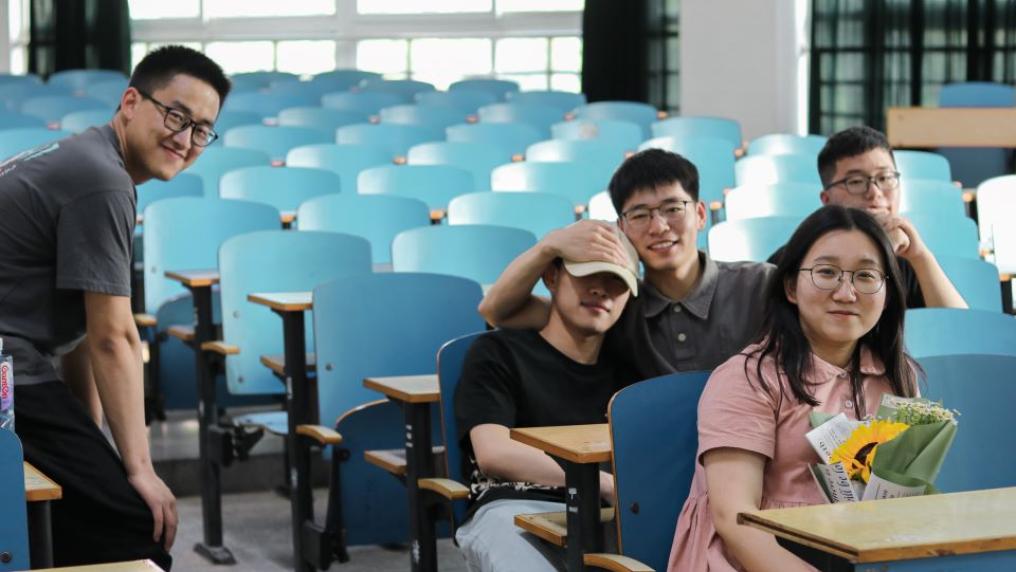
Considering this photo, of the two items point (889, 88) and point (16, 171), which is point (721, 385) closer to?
point (16, 171)

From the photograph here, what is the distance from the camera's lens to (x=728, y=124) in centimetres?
1053

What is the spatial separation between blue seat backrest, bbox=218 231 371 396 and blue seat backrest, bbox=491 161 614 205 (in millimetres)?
1948

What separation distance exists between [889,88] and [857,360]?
9365mm

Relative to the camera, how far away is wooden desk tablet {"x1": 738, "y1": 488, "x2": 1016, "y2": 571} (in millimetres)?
2283

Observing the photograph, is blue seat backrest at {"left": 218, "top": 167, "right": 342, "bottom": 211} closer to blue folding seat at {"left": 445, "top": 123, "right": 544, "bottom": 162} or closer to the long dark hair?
blue folding seat at {"left": 445, "top": 123, "right": 544, "bottom": 162}

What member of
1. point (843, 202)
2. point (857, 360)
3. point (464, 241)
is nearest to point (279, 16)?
point (464, 241)

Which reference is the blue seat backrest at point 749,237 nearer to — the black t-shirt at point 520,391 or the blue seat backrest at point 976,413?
the black t-shirt at point 520,391

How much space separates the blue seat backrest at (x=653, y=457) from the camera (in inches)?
121

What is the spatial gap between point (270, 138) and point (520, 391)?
19.7 feet

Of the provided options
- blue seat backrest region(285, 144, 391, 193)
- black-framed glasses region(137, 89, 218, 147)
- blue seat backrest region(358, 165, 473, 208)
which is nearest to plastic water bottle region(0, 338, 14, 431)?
black-framed glasses region(137, 89, 218, 147)

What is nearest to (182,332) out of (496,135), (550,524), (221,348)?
(221,348)

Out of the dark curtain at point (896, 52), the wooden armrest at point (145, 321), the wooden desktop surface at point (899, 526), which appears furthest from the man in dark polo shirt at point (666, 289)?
the dark curtain at point (896, 52)

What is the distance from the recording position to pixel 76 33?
16.0 m

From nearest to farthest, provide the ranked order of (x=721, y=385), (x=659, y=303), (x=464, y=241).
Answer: (x=721, y=385) < (x=659, y=303) < (x=464, y=241)
